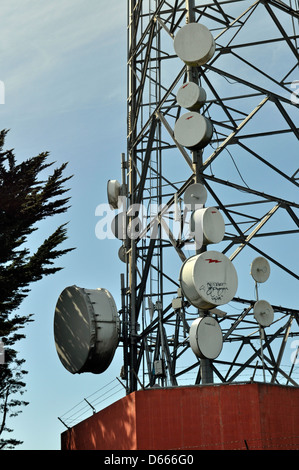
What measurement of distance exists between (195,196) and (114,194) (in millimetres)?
7217

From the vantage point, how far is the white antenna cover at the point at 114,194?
94.1ft

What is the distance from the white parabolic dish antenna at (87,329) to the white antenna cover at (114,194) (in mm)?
5041

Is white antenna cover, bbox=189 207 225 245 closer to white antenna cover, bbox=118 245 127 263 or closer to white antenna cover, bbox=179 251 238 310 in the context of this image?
white antenna cover, bbox=179 251 238 310

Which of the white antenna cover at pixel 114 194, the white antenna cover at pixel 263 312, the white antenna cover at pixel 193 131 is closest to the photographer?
the white antenna cover at pixel 193 131

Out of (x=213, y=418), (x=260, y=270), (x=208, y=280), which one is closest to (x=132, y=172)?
(x=260, y=270)

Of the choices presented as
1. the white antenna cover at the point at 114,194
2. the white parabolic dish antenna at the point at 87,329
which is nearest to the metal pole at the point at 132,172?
the white antenna cover at the point at 114,194

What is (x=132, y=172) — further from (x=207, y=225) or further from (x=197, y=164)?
(x=207, y=225)

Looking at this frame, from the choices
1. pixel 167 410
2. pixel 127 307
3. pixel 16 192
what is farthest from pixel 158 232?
pixel 167 410

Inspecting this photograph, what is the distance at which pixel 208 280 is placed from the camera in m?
20.3

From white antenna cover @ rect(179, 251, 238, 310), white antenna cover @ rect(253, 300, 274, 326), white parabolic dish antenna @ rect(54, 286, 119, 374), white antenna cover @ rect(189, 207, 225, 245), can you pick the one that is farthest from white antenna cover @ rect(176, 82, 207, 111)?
white antenna cover @ rect(253, 300, 274, 326)

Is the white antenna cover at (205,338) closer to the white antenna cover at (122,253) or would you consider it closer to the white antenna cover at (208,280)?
the white antenna cover at (208,280)

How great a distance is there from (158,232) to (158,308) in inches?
110

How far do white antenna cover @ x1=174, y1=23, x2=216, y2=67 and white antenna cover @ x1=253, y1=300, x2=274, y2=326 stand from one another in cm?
749

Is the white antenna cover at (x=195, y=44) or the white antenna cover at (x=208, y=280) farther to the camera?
the white antenna cover at (x=195, y=44)
